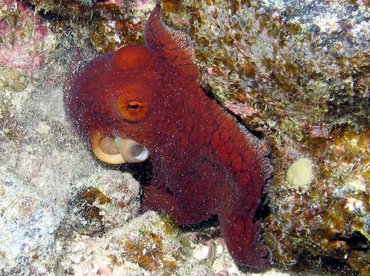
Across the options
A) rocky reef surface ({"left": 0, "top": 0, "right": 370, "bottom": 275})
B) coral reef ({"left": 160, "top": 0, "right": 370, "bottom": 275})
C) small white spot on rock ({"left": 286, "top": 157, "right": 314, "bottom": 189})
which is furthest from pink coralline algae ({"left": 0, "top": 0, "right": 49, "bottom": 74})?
small white spot on rock ({"left": 286, "top": 157, "right": 314, "bottom": 189})

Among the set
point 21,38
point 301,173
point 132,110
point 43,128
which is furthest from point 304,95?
point 21,38

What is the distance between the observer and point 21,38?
4.33m

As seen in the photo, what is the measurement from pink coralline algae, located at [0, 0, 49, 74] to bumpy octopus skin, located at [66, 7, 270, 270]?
87 cm

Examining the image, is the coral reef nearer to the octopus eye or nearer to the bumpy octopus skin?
the bumpy octopus skin

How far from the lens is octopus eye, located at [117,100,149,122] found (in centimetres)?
346

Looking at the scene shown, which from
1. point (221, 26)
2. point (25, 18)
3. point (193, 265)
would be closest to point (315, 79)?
point (221, 26)

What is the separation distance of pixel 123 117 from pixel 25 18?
181 centimetres

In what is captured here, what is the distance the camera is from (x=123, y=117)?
3576 millimetres

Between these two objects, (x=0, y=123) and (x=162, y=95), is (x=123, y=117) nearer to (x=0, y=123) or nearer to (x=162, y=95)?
(x=162, y=95)

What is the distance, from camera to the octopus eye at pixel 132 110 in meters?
3.46

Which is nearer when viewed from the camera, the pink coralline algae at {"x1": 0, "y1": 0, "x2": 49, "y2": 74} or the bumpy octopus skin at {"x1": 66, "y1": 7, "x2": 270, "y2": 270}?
the bumpy octopus skin at {"x1": 66, "y1": 7, "x2": 270, "y2": 270}

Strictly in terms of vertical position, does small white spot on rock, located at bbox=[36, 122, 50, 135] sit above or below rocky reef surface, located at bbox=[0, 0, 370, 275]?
below

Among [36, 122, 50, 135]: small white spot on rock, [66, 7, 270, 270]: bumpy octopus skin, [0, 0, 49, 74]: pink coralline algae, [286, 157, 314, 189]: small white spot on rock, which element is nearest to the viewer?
[286, 157, 314, 189]: small white spot on rock

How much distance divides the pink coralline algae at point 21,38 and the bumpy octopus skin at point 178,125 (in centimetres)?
87
